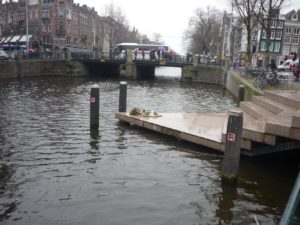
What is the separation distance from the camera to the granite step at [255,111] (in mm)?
12477

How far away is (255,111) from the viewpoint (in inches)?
517

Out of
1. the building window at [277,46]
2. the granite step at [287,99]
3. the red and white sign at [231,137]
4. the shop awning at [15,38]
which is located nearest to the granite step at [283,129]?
the red and white sign at [231,137]

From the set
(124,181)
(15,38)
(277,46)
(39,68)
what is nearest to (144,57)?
(39,68)

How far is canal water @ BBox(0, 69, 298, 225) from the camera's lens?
7.10 metres

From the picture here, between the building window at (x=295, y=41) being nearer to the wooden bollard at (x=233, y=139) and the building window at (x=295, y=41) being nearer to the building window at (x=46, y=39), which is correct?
the building window at (x=46, y=39)

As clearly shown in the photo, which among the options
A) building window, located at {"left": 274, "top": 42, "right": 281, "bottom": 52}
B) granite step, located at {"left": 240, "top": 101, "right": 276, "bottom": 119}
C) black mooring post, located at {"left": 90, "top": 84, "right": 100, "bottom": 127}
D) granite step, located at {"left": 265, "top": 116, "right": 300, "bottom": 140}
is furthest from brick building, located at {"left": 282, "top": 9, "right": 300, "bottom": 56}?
granite step, located at {"left": 265, "top": 116, "right": 300, "bottom": 140}

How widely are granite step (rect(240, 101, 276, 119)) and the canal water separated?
2.28 metres

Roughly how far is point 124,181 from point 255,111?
21.0 feet

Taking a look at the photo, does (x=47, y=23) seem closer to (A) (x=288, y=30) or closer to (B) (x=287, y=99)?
(A) (x=288, y=30)

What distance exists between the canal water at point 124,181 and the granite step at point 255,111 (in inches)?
89.9

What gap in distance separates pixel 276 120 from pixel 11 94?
18.8 meters

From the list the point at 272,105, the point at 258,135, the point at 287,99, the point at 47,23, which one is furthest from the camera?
the point at 47,23

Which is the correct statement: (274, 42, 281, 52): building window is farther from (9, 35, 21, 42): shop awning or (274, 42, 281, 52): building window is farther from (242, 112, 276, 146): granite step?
(242, 112, 276, 146): granite step

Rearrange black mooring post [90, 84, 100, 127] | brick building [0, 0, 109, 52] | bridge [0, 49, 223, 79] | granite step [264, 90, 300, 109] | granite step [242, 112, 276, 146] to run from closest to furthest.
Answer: granite step [242, 112, 276, 146], granite step [264, 90, 300, 109], black mooring post [90, 84, 100, 127], bridge [0, 49, 223, 79], brick building [0, 0, 109, 52]
